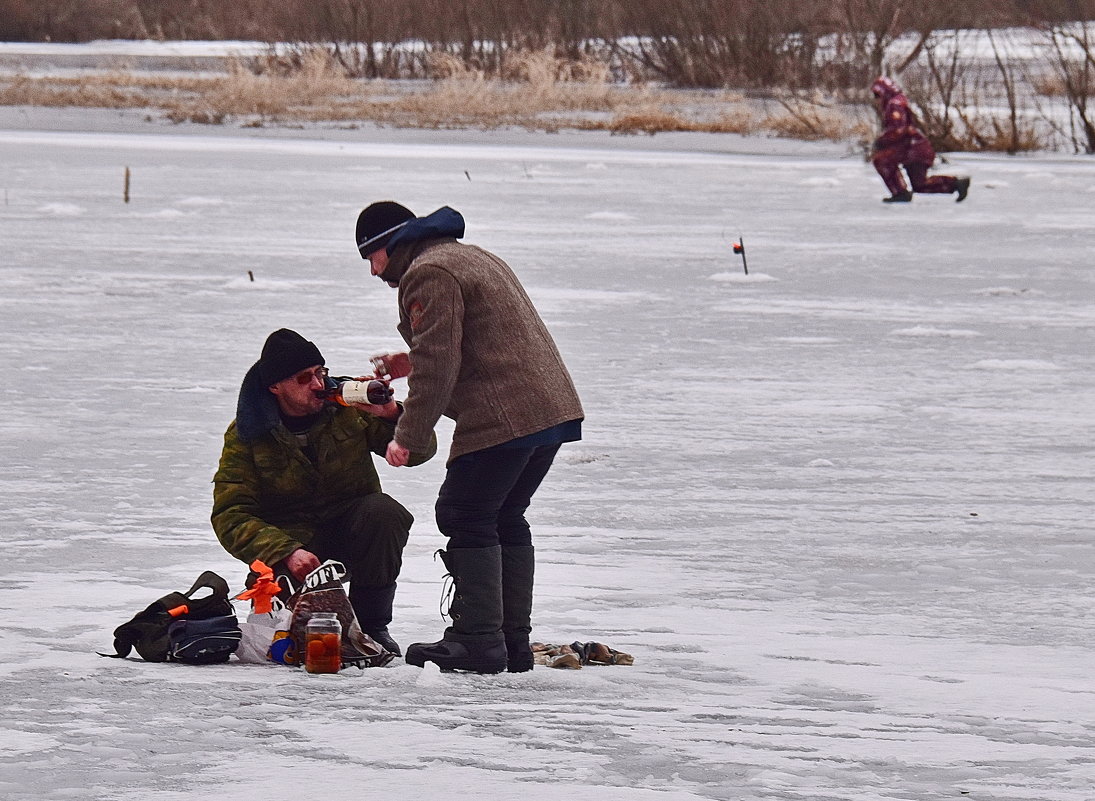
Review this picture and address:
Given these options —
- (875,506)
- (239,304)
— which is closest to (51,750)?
(875,506)

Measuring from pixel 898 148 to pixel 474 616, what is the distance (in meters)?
17.0

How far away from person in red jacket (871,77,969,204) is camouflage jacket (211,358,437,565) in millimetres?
16390

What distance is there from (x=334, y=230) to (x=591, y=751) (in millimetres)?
13806

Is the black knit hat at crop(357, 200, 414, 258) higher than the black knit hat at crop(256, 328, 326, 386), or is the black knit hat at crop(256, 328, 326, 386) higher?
→ the black knit hat at crop(357, 200, 414, 258)

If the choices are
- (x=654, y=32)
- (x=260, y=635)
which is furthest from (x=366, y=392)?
(x=654, y=32)

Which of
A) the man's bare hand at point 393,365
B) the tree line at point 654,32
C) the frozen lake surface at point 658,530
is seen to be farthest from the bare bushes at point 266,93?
the man's bare hand at point 393,365

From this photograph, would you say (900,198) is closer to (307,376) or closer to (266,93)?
(307,376)

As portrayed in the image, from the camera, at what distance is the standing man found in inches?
178

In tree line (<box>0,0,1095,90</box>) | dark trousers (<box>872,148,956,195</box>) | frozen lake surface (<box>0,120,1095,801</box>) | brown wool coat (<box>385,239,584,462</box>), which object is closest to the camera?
frozen lake surface (<box>0,120,1095,801</box>)

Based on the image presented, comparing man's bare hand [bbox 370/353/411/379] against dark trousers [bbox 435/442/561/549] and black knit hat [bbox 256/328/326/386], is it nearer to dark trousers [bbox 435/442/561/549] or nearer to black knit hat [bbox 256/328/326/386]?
black knit hat [bbox 256/328/326/386]

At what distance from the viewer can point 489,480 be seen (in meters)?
4.65

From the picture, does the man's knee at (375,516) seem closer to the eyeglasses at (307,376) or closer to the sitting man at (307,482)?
the sitting man at (307,482)

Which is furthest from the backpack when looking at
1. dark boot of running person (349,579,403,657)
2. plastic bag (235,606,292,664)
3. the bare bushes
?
the bare bushes

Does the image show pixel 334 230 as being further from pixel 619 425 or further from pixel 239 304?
pixel 619 425
